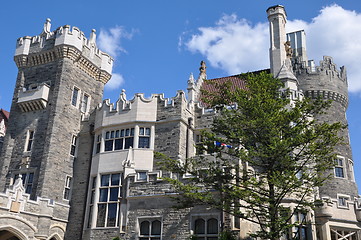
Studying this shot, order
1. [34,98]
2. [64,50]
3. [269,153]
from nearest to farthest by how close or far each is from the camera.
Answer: [269,153] → [34,98] → [64,50]

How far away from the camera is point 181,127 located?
24812 mm

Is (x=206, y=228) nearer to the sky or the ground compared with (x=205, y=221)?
nearer to the ground

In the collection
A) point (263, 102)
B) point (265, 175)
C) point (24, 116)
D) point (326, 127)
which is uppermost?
point (24, 116)

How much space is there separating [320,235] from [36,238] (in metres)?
16.0

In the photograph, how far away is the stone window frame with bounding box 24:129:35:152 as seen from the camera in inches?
1080

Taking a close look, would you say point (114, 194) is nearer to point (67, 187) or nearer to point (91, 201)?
point (91, 201)

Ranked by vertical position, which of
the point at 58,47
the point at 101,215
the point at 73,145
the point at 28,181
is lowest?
the point at 101,215

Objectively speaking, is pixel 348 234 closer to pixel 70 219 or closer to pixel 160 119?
pixel 160 119

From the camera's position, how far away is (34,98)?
91.7ft

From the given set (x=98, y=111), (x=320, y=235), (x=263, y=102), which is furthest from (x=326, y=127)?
(x=98, y=111)

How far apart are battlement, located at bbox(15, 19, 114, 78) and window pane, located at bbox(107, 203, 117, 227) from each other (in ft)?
38.4

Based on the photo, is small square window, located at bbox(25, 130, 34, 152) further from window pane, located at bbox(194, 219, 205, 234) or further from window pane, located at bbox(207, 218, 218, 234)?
window pane, located at bbox(207, 218, 218, 234)

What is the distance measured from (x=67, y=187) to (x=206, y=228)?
12904mm

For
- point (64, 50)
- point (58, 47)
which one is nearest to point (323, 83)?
point (64, 50)
